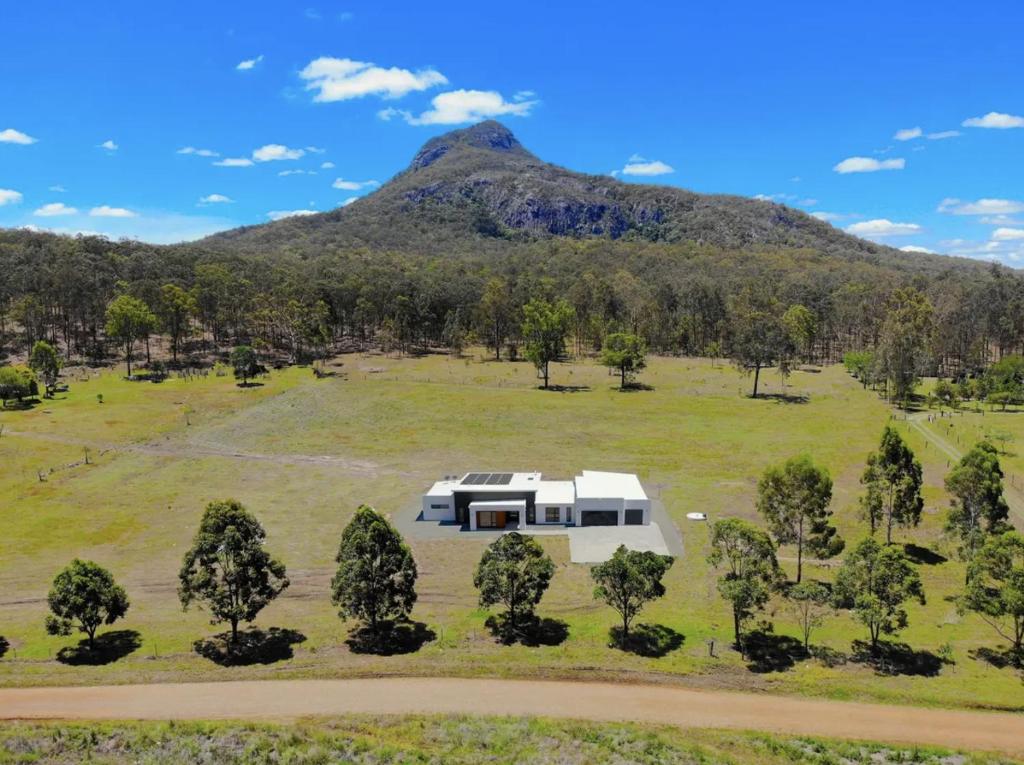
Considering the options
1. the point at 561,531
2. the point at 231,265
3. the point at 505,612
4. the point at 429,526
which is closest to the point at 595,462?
the point at 561,531

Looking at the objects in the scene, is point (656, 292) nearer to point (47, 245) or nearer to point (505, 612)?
point (505, 612)

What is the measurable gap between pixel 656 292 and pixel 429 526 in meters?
118

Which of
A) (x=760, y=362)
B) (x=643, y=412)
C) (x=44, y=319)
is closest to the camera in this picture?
(x=643, y=412)

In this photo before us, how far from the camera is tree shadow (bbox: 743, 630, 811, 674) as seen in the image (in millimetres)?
30797

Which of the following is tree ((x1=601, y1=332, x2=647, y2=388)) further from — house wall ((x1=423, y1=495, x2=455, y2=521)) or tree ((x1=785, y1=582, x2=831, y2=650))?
tree ((x1=785, y1=582, x2=831, y2=650))

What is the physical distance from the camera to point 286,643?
109 feet

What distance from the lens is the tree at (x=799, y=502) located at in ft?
122

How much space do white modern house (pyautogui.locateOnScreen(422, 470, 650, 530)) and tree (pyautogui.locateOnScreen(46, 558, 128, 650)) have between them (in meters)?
22.8

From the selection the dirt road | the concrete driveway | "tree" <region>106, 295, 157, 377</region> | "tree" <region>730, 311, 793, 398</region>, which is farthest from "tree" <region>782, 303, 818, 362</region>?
"tree" <region>106, 295, 157, 377</region>

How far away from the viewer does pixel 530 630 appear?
112 feet

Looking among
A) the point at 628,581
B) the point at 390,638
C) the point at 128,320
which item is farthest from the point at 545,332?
the point at 390,638

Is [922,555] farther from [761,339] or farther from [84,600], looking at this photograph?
[761,339]

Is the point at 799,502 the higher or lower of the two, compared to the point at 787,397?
lower

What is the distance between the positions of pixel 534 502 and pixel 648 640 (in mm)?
18789
